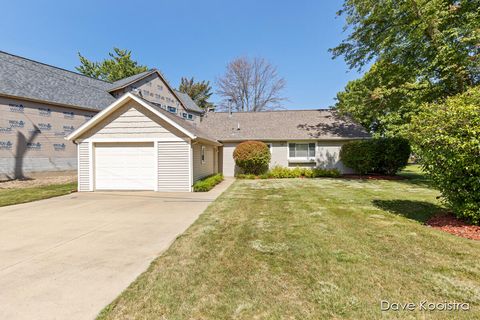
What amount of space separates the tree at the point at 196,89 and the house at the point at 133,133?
18918mm

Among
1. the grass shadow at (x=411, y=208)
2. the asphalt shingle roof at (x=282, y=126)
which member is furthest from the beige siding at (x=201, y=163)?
the grass shadow at (x=411, y=208)

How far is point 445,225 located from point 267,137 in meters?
12.7

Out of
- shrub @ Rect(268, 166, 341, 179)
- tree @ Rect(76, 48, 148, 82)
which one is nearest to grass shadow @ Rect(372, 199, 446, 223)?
shrub @ Rect(268, 166, 341, 179)

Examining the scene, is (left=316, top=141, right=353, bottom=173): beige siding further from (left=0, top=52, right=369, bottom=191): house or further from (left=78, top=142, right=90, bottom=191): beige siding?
(left=78, top=142, right=90, bottom=191): beige siding

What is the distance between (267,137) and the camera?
17.1 m

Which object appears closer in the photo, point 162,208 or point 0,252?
point 0,252

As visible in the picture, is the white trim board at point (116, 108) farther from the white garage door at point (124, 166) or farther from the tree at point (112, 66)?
the tree at point (112, 66)

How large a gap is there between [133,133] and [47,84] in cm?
1264

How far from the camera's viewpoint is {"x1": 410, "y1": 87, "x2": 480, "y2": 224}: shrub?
185 inches

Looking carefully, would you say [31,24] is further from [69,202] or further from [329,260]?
[329,260]

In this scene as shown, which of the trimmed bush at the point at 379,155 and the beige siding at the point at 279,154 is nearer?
the trimmed bush at the point at 379,155

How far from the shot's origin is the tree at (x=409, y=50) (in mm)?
11172

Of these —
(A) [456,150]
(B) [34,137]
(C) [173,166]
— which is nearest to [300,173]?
(C) [173,166]

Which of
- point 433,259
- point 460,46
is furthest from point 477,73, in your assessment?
point 433,259
